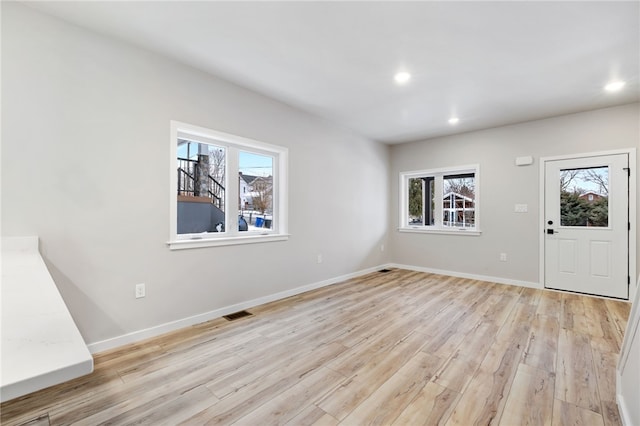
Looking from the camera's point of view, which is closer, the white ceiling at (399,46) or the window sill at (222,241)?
the white ceiling at (399,46)

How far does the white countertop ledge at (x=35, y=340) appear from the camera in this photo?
83 cm

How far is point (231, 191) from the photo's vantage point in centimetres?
335

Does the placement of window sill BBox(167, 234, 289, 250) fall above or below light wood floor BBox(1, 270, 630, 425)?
above

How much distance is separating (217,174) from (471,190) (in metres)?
4.25

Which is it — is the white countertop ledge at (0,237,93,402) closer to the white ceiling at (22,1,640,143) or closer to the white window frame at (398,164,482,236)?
the white ceiling at (22,1,640,143)

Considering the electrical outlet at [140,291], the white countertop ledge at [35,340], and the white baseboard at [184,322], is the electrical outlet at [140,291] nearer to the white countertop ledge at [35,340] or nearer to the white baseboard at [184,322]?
the white baseboard at [184,322]

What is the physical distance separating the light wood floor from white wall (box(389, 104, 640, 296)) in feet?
4.37

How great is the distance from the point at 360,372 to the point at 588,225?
13.3ft

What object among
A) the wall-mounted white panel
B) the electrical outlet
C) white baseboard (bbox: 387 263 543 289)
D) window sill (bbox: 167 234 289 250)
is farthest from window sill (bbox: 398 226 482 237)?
the electrical outlet

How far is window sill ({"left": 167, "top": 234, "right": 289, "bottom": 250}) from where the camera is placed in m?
2.80

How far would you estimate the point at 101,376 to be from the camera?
1991 mm

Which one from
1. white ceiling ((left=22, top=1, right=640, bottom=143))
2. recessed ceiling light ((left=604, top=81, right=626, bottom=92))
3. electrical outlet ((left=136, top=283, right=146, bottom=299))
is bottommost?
electrical outlet ((left=136, top=283, right=146, bottom=299))

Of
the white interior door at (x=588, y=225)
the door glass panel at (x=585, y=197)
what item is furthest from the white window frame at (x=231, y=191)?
the door glass panel at (x=585, y=197)

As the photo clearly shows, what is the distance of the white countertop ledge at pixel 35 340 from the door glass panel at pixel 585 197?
17.8 ft
